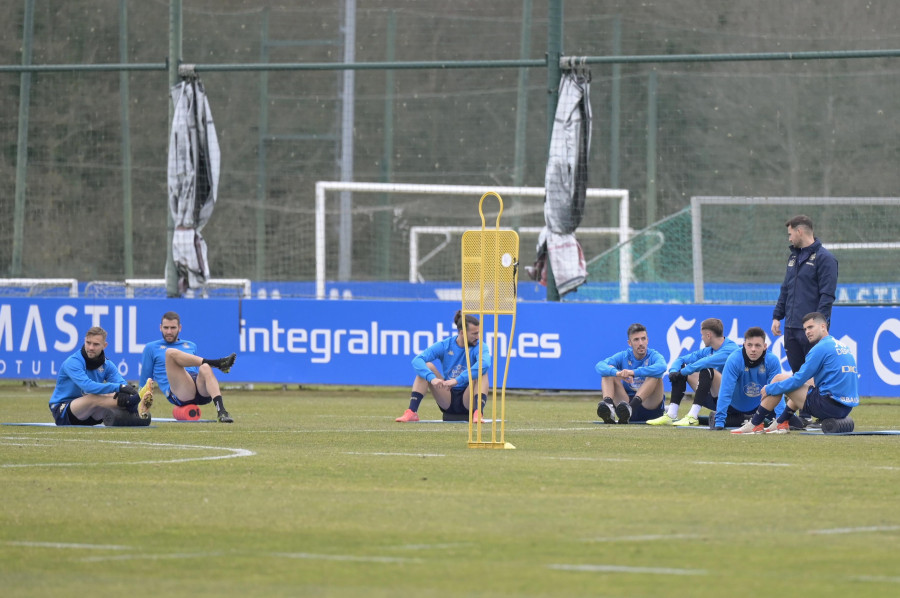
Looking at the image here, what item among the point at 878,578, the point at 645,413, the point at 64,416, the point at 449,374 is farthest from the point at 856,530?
the point at 64,416

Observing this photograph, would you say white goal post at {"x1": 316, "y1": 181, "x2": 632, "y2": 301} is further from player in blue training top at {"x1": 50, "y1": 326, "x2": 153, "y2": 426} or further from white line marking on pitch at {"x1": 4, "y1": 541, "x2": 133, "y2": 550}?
white line marking on pitch at {"x1": 4, "y1": 541, "x2": 133, "y2": 550}

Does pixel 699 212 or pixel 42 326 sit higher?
pixel 699 212

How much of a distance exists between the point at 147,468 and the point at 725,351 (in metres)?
7.12

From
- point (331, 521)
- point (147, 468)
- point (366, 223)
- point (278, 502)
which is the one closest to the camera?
point (331, 521)

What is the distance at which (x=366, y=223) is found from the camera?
134 feet

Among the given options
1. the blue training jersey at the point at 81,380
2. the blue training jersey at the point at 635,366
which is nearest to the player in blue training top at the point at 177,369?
the blue training jersey at the point at 81,380

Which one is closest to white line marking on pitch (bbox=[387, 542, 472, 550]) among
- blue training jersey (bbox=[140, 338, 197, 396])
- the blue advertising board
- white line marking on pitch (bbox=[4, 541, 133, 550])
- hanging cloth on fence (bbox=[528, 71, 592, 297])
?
white line marking on pitch (bbox=[4, 541, 133, 550])

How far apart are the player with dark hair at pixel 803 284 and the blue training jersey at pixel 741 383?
0.67 metres

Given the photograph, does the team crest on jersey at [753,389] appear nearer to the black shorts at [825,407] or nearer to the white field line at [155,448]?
the black shorts at [825,407]

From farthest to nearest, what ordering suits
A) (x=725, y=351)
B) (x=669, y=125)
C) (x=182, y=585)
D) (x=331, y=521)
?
(x=669, y=125) < (x=725, y=351) < (x=331, y=521) < (x=182, y=585)

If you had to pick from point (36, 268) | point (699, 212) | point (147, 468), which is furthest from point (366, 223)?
point (147, 468)

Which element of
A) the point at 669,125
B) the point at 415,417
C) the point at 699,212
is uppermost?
the point at 669,125

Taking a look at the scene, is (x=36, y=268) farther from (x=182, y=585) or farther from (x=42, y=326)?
(x=182, y=585)

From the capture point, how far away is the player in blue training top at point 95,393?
16203 mm
